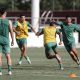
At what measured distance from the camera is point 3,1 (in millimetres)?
85500

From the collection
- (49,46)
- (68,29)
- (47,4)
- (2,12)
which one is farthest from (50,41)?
(47,4)

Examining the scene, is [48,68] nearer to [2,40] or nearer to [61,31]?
[61,31]

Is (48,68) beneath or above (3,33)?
beneath

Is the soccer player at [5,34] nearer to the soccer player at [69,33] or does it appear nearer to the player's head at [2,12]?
the player's head at [2,12]

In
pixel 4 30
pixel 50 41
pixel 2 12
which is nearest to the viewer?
pixel 2 12

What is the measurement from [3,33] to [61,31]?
3.41m

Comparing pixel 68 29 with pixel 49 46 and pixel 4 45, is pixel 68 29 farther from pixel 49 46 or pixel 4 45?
pixel 4 45

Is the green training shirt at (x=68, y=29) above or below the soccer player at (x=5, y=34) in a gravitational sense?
below

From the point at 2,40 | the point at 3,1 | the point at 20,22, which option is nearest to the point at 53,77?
the point at 2,40

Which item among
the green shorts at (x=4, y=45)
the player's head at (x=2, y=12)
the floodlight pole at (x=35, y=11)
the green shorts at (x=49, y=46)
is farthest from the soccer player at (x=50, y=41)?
the floodlight pole at (x=35, y=11)

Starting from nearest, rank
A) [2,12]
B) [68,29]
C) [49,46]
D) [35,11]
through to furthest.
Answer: [2,12], [49,46], [68,29], [35,11]

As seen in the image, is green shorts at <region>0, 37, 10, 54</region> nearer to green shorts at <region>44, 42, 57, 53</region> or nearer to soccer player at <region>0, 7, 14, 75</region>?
soccer player at <region>0, 7, 14, 75</region>

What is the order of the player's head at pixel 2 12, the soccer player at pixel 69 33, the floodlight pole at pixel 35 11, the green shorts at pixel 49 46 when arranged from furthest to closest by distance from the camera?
the floodlight pole at pixel 35 11 → the soccer player at pixel 69 33 → the green shorts at pixel 49 46 → the player's head at pixel 2 12

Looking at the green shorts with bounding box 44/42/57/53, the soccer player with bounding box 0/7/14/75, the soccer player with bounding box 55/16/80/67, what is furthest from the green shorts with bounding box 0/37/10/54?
the soccer player with bounding box 55/16/80/67
